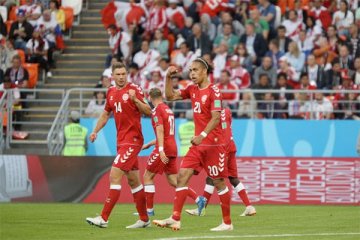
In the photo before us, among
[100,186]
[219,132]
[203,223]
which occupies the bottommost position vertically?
[100,186]

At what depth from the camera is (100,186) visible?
2591 cm

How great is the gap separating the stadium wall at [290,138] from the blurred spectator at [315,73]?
48.8 inches

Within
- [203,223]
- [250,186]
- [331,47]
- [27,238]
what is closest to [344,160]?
[250,186]

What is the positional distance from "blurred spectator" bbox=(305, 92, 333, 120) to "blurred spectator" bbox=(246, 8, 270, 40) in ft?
9.14

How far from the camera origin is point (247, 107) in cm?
2855

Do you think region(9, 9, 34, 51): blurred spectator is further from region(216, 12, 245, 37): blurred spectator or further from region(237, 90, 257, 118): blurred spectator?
region(237, 90, 257, 118): blurred spectator

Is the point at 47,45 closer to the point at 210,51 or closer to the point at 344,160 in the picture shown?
the point at 210,51

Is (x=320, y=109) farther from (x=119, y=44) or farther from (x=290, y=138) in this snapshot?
(x=119, y=44)

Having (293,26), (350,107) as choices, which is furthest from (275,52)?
(350,107)

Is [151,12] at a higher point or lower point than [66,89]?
higher

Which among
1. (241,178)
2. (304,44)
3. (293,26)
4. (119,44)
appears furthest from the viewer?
(119,44)

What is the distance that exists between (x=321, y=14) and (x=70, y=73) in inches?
294

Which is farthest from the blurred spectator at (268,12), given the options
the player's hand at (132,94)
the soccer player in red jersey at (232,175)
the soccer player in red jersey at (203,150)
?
the soccer player in red jersey at (203,150)

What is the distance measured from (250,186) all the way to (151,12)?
25.6ft
